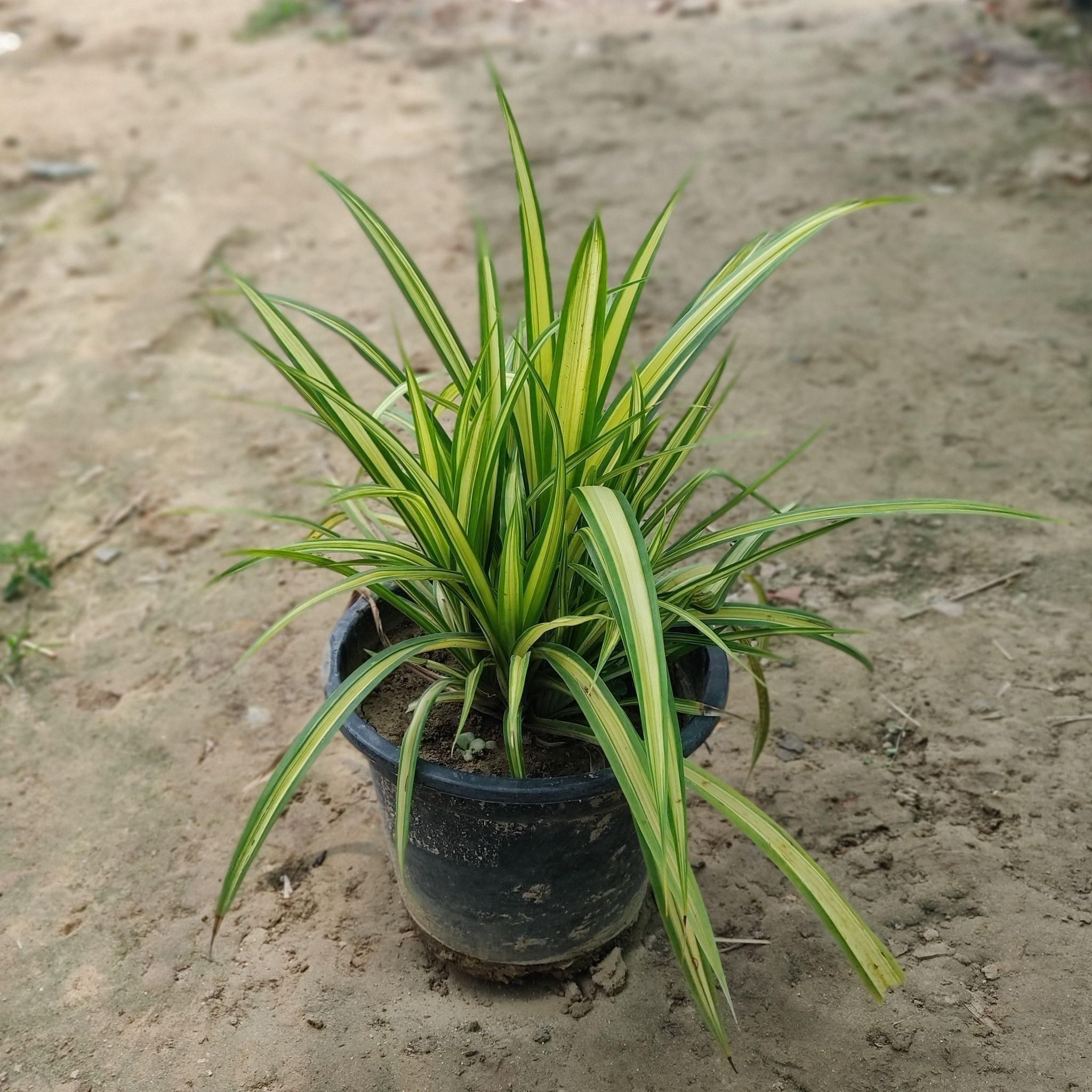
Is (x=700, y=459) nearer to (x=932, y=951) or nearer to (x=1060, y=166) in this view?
(x=932, y=951)

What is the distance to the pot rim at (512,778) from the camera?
4.35 ft

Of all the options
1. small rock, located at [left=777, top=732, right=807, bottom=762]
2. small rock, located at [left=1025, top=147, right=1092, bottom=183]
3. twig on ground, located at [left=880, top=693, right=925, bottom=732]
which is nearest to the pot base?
small rock, located at [left=777, top=732, right=807, bottom=762]

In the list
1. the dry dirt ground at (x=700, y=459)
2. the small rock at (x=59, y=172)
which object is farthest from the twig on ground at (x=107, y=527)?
the small rock at (x=59, y=172)

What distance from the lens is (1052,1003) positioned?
5.04 ft

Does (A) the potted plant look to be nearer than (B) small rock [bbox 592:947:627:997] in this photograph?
Yes

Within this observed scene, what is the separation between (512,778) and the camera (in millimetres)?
1339

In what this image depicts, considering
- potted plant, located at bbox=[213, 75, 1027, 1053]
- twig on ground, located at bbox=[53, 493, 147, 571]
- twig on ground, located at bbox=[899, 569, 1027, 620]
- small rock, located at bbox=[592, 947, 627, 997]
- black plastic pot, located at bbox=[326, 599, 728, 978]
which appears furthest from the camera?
twig on ground, located at bbox=[53, 493, 147, 571]

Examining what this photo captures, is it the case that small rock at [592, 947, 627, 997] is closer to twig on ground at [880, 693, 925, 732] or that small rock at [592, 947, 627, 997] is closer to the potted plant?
the potted plant

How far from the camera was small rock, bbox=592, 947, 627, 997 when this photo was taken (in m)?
1.62

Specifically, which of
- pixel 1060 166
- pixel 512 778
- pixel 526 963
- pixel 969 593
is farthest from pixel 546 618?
pixel 1060 166

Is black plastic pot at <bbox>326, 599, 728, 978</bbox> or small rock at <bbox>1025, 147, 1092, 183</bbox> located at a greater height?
black plastic pot at <bbox>326, 599, 728, 978</bbox>

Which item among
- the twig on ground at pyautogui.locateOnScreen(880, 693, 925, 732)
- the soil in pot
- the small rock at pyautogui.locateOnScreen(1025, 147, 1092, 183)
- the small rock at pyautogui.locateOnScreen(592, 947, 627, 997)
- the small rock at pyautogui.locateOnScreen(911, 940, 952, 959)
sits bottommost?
the twig on ground at pyautogui.locateOnScreen(880, 693, 925, 732)

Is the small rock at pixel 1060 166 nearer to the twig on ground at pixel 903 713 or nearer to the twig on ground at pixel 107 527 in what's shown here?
the twig on ground at pixel 903 713

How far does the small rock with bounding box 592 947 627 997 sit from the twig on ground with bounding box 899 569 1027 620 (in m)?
0.95
